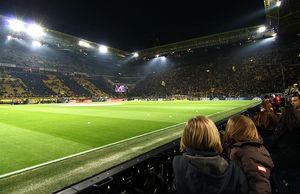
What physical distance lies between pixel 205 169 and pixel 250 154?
768 millimetres

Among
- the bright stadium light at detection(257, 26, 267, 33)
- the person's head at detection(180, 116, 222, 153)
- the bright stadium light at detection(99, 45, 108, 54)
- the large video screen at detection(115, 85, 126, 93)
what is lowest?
the person's head at detection(180, 116, 222, 153)

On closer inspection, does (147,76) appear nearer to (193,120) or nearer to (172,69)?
(172,69)

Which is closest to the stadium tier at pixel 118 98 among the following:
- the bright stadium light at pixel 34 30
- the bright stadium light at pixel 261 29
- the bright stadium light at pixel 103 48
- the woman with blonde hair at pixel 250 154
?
the woman with blonde hair at pixel 250 154

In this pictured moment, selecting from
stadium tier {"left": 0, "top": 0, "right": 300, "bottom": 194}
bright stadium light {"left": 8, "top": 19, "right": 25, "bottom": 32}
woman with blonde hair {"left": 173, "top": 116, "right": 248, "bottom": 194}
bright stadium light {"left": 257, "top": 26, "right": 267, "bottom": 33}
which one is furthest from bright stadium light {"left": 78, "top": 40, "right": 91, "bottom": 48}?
woman with blonde hair {"left": 173, "top": 116, "right": 248, "bottom": 194}

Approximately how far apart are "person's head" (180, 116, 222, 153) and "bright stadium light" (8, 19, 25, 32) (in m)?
46.1

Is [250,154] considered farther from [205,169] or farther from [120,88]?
[120,88]

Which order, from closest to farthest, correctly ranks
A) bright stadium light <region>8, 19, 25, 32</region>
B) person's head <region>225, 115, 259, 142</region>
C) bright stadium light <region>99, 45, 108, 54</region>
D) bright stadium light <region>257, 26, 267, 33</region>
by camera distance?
1. person's head <region>225, 115, 259, 142</region>
2. bright stadium light <region>8, 19, 25, 32</region>
3. bright stadium light <region>257, 26, 267, 33</region>
4. bright stadium light <region>99, 45, 108, 54</region>

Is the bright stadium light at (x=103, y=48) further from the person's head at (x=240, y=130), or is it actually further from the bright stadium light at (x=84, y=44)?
the person's head at (x=240, y=130)

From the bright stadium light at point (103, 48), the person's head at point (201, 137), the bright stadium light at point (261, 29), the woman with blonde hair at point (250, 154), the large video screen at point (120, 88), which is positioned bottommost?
the woman with blonde hair at point (250, 154)

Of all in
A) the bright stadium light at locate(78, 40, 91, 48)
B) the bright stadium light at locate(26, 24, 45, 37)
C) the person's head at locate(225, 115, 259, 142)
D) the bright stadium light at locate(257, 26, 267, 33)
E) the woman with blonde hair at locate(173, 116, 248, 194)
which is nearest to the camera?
the woman with blonde hair at locate(173, 116, 248, 194)

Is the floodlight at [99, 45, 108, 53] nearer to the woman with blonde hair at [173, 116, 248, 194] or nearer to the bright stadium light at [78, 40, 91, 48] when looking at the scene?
the bright stadium light at [78, 40, 91, 48]

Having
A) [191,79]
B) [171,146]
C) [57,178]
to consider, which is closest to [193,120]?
[171,146]

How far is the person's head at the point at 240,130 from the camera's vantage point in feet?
8.95

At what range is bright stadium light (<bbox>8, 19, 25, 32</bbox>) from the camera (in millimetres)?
39909
